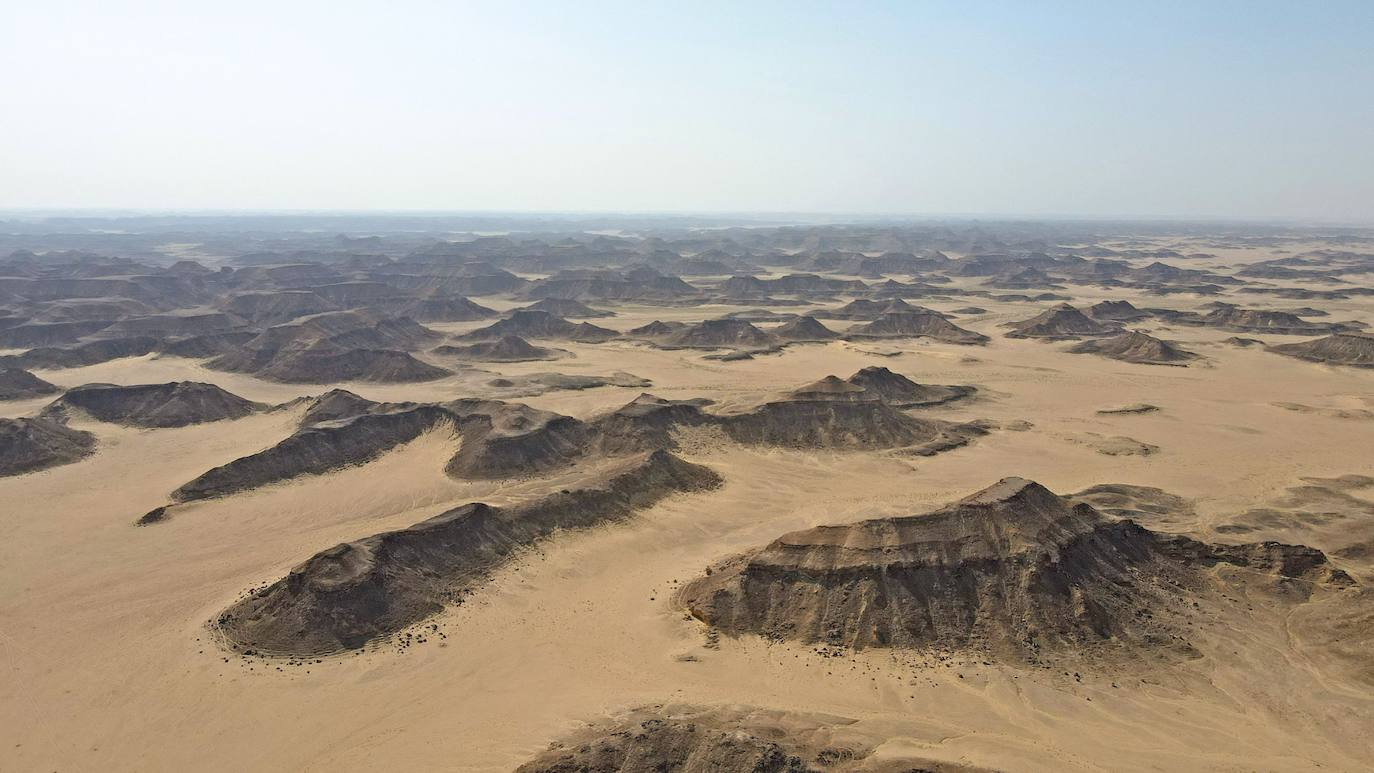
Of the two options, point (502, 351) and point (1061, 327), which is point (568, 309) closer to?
point (502, 351)

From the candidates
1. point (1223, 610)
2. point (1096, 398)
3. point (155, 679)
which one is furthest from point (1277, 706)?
point (1096, 398)

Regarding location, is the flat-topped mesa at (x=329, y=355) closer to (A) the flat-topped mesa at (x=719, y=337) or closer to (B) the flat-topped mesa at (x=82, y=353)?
(B) the flat-topped mesa at (x=82, y=353)

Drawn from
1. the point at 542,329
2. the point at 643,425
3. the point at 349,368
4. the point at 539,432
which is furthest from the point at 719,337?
the point at 539,432

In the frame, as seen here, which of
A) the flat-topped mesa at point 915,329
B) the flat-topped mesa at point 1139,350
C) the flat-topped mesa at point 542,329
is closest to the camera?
the flat-topped mesa at point 1139,350

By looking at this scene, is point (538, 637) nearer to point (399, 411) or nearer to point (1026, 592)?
point (1026, 592)

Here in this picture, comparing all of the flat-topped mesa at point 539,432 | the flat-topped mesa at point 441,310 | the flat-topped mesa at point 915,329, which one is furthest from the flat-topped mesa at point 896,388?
the flat-topped mesa at point 441,310

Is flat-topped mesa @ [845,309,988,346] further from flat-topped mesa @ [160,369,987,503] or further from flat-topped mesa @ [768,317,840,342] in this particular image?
flat-topped mesa @ [160,369,987,503]
